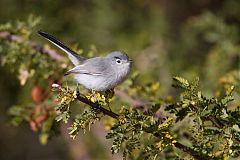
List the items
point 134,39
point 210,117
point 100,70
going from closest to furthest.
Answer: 1. point 210,117
2. point 100,70
3. point 134,39

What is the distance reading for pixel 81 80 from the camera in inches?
119

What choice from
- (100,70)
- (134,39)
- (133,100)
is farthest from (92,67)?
(134,39)

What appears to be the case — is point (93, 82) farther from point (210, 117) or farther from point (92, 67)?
point (210, 117)

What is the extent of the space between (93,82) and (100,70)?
157 mm

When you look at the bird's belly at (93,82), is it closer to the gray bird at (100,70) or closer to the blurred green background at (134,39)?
the gray bird at (100,70)

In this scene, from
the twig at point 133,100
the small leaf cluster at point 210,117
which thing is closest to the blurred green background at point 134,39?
the twig at point 133,100

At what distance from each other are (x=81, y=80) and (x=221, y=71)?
5.51ft

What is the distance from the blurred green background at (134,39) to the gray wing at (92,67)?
3.53 feet

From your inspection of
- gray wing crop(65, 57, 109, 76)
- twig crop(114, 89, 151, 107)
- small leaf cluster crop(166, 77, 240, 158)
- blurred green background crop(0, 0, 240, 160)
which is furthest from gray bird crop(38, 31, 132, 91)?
blurred green background crop(0, 0, 240, 160)

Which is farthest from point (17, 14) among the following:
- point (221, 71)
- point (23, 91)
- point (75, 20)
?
point (221, 71)

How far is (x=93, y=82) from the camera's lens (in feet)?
9.68

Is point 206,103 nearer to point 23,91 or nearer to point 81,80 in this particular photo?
point 81,80

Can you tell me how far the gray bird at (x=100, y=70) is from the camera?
2939mm

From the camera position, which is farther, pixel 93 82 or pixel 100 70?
pixel 100 70
